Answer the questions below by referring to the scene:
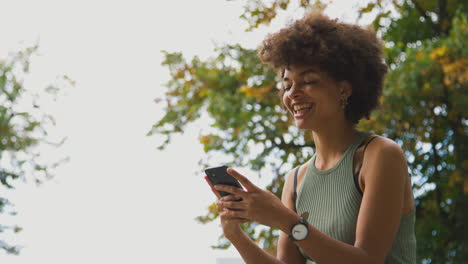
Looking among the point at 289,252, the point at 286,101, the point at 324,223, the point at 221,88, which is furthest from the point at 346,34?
the point at 221,88

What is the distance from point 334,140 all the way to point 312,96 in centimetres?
13

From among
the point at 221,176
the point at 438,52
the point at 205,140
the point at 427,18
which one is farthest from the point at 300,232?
the point at 427,18

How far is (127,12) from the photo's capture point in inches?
135

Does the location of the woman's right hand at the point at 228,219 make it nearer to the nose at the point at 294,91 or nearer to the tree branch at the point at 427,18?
the nose at the point at 294,91

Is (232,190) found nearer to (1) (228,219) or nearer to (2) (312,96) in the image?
(1) (228,219)

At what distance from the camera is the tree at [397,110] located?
3246 mm

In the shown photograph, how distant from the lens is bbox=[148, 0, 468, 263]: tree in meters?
3.25

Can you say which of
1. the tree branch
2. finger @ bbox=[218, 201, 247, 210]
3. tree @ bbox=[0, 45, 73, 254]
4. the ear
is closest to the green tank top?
the ear

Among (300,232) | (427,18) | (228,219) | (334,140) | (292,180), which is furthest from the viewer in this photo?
(427,18)

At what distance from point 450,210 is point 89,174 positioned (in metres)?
2.23

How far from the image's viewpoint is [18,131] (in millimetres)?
3082

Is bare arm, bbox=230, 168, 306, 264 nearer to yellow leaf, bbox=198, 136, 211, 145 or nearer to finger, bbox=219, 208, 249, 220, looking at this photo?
finger, bbox=219, 208, 249, 220

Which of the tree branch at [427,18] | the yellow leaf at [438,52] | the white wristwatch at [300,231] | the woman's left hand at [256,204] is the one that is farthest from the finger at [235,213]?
the tree branch at [427,18]

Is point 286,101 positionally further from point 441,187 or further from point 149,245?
point 441,187
